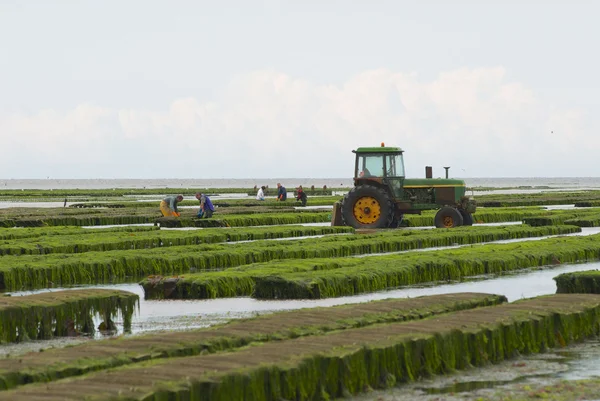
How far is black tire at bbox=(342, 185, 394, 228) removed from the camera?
34.7 metres

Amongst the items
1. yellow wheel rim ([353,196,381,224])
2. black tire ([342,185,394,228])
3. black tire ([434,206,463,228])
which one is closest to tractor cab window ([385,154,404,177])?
black tire ([342,185,394,228])

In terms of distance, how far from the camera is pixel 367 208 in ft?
116

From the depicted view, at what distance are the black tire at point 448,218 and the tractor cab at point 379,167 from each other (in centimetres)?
297

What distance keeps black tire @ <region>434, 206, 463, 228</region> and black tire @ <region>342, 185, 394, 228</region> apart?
2.40m

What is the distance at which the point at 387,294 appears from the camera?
2039cm

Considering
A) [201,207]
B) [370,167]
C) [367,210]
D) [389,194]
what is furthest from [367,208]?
[201,207]

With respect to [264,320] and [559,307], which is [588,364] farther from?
[264,320]

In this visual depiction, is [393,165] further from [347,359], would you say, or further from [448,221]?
[347,359]

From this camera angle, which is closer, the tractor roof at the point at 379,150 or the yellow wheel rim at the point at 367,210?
the tractor roof at the point at 379,150

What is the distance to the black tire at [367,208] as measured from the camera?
→ 3466cm

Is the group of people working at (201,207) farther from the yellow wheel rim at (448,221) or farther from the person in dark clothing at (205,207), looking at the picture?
the yellow wheel rim at (448,221)

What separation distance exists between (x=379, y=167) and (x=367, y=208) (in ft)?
5.02

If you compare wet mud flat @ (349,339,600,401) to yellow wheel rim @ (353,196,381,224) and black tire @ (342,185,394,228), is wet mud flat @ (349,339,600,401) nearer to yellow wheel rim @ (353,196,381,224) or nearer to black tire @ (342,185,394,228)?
black tire @ (342,185,394,228)

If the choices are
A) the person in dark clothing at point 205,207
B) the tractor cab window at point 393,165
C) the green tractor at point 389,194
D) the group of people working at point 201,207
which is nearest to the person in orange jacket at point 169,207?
the group of people working at point 201,207
